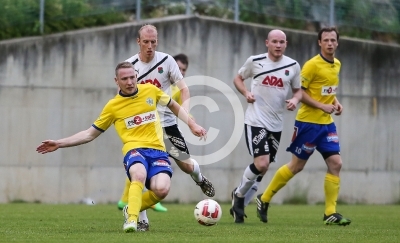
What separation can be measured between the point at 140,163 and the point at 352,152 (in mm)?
9369

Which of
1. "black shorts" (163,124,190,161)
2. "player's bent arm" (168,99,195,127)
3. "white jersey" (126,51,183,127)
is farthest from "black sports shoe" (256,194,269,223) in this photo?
"player's bent arm" (168,99,195,127)

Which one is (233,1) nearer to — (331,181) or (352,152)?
(352,152)

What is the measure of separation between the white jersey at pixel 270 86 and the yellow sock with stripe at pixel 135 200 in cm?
298

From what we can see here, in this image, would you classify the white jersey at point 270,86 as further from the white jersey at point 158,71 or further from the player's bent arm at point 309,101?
the white jersey at point 158,71

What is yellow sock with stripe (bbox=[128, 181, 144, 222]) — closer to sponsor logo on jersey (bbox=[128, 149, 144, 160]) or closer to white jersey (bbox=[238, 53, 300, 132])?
sponsor logo on jersey (bbox=[128, 149, 144, 160])

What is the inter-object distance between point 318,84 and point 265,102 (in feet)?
2.36

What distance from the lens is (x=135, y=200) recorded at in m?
7.91

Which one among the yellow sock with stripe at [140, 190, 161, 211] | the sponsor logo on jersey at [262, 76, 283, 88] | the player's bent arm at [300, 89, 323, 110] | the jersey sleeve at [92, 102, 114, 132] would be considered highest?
the sponsor logo on jersey at [262, 76, 283, 88]

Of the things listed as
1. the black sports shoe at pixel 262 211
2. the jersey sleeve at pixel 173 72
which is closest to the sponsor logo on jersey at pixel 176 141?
the jersey sleeve at pixel 173 72

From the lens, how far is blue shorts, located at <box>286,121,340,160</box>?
1069 centimetres

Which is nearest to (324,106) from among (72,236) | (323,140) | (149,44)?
(323,140)

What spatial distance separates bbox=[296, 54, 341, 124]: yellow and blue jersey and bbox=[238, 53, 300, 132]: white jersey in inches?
6.4

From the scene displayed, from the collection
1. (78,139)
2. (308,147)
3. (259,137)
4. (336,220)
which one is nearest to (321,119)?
(308,147)

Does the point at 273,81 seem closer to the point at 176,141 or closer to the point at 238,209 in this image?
the point at 176,141
